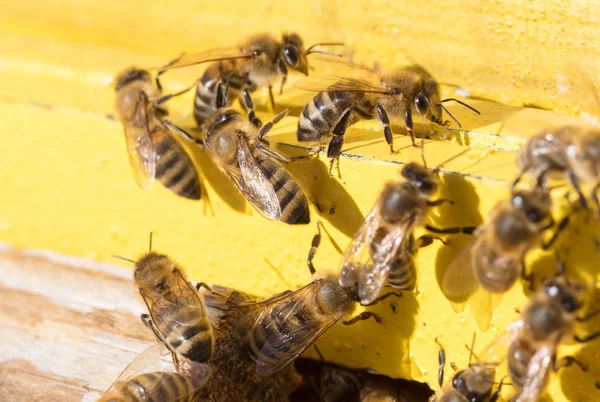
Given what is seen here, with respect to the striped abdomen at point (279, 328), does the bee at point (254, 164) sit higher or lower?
higher

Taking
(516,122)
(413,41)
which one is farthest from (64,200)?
(516,122)

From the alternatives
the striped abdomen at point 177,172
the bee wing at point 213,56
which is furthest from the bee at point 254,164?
the bee wing at point 213,56

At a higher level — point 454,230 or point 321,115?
point 321,115

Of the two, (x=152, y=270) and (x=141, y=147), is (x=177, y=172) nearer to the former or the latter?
(x=141, y=147)

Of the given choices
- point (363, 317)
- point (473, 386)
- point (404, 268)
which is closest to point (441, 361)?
point (473, 386)

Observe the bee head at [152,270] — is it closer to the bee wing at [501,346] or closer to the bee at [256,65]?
the bee at [256,65]

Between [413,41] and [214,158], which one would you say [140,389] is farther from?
[413,41]
